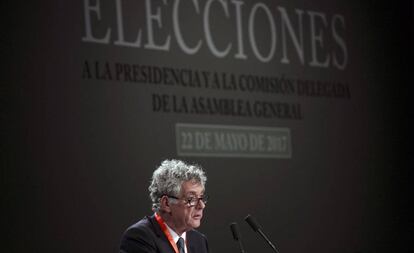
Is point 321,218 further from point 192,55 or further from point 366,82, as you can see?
point 192,55

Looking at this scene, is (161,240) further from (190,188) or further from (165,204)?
(190,188)

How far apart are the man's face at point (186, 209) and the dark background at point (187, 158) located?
52.4 inches

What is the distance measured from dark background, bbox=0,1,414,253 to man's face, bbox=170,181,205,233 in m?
1.33

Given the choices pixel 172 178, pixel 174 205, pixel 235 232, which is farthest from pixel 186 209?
pixel 235 232

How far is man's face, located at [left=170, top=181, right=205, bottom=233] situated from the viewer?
13.4 feet

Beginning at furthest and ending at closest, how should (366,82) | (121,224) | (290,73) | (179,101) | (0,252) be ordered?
(366,82)
(290,73)
(179,101)
(121,224)
(0,252)

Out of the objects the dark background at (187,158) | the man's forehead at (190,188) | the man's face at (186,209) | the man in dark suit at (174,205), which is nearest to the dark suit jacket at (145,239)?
the man in dark suit at (174,205)

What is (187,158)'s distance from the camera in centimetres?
579

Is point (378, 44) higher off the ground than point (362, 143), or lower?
higher

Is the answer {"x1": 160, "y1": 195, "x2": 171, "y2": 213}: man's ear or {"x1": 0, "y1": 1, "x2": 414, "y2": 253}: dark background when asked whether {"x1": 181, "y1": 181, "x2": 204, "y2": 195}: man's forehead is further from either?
{"x1": 0, "y1": 1, "x2": 414, "y2": 253}: dark background

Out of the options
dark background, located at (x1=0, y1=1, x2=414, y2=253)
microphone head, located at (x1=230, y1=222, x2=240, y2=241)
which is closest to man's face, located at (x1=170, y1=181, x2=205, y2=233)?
microphone head, located at (x1=230, y1=222, x2=240, y2=241)

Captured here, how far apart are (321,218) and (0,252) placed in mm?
2663

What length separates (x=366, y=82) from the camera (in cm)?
693

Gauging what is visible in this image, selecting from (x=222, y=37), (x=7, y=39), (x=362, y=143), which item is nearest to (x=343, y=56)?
(x=362, y=143)
